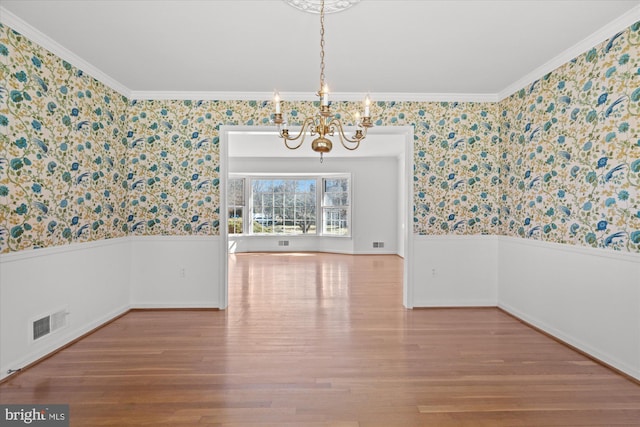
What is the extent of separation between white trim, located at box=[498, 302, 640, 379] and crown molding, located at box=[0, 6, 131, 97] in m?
5.08

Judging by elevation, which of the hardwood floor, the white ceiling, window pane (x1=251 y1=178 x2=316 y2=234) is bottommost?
the hardwood floor

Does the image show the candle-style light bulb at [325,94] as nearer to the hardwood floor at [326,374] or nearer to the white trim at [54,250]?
the hardwood floor at [326,374]

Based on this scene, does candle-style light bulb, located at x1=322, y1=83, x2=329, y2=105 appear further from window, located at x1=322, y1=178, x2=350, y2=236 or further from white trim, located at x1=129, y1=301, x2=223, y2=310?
window, located at x1=322, y1=178, x2=350, y2=236

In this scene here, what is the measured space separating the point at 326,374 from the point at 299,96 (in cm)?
304

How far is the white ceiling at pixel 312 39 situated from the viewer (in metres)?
2.41

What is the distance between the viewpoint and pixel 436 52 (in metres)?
3.07

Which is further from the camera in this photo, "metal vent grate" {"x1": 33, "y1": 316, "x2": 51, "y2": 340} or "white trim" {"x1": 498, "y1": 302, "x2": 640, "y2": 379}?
"metal vent grate" {"x1": 33, "y1": 316, "x2": 51, "y2": 340}

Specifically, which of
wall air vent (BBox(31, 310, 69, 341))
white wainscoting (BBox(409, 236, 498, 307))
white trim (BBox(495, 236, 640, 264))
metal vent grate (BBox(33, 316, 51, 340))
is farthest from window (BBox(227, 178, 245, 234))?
white trim (BBox(495, 236, 640, 264))

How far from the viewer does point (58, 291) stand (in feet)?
9.69

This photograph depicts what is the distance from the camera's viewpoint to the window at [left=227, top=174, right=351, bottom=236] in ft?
30.3

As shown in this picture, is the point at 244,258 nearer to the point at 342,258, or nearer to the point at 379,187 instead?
the point at 342,258

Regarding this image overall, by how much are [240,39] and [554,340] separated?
386cm

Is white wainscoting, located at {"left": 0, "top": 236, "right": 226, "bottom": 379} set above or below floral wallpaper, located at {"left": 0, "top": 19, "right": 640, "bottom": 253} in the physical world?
below

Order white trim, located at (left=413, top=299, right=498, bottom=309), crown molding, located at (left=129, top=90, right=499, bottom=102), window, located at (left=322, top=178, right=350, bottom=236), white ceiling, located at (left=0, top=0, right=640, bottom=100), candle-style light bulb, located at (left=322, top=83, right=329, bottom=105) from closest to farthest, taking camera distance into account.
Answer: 1. candle-style light bulb, located at (left=322, top=83, right=329, bottom=105)
2. white ceiling, located at (left=0, top=0, right=640, bottom=100)
3. crown molding, located at (left=129, top=90, right=499, bottom=102)
4. white trim, located at (left=413, top=299, right=498, bottom=309)
5. window, located at (left=322, top=178, right=350, bottom=236)
